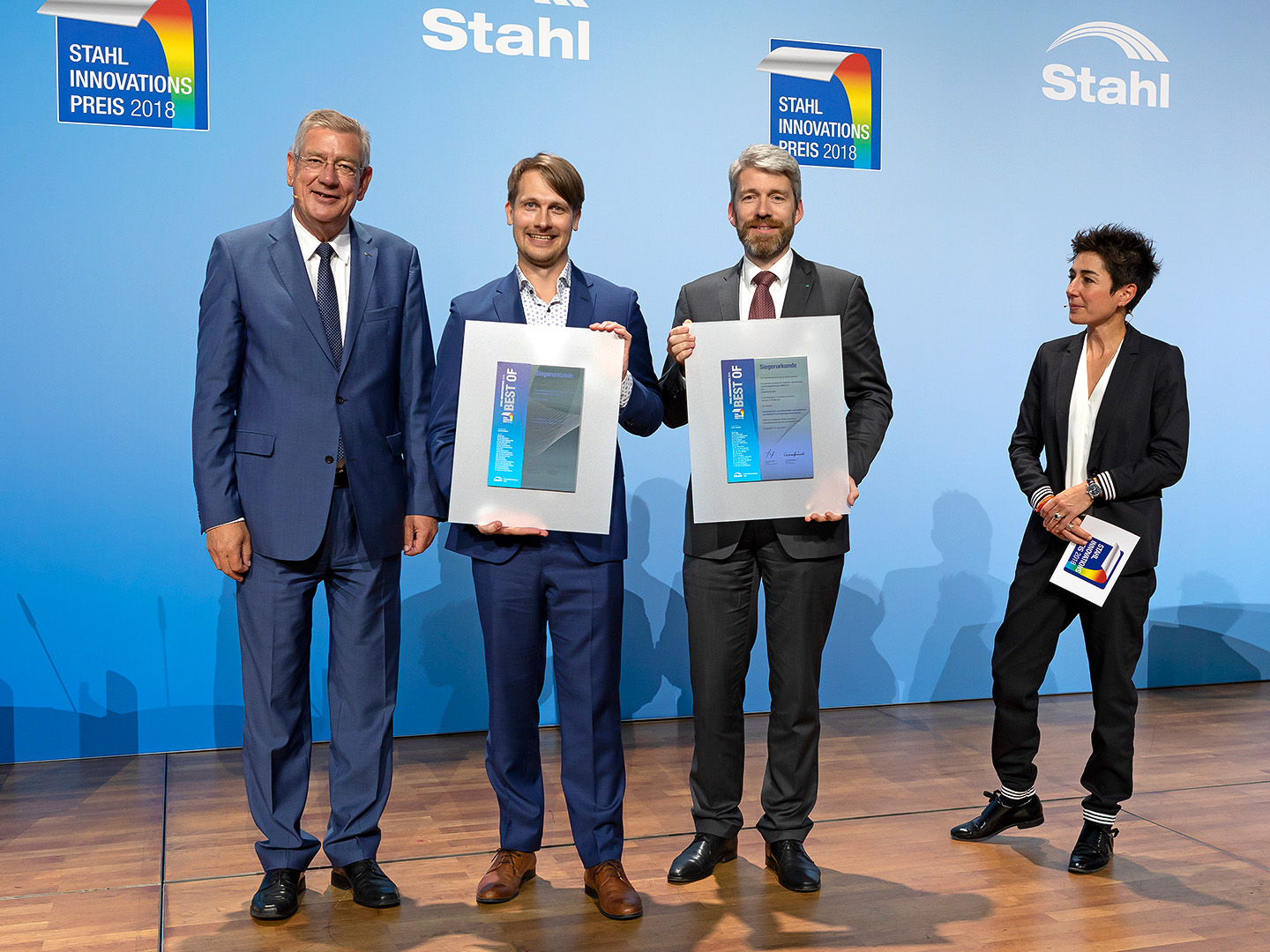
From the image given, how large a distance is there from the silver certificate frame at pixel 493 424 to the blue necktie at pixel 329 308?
30 centimetres

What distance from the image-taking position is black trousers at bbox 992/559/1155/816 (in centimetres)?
300

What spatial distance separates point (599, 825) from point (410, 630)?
1.82 metres

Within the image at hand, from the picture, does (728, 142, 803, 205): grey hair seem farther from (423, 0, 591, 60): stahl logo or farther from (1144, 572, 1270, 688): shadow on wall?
(1144, 572, 1270, 688): shadow on wall

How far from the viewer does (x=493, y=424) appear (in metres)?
2.53

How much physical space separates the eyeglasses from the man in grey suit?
0.84 m

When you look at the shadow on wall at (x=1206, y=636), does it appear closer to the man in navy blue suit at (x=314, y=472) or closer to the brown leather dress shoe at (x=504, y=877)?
the brown leather dress shoe at (x=504, y=877)

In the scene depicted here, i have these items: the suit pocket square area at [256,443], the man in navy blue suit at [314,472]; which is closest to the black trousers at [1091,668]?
the man in navy blue suit at [314,472]

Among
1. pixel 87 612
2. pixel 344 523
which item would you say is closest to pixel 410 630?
pixel 87 612

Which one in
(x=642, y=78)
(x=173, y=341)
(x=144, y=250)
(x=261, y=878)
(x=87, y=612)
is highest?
(x=642, y=78)

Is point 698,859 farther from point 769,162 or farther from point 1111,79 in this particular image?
point 1111,79

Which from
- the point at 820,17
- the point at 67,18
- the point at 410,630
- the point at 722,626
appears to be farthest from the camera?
the point at 820,17

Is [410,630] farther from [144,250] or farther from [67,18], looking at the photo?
[67,18]

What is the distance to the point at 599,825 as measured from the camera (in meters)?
2.61

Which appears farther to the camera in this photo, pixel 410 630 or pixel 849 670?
pixel 849 670
